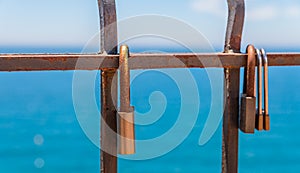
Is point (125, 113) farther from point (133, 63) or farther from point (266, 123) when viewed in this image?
point (266, 123)

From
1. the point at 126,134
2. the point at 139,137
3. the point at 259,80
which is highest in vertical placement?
the point at 259,80

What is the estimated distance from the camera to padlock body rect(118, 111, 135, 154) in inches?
37.2

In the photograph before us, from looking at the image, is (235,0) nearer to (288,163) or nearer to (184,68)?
(184,68)

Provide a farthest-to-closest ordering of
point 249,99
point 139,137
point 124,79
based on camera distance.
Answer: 1. point 139,137
2. point 249,99
3. point 124,79

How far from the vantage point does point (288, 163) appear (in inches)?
322

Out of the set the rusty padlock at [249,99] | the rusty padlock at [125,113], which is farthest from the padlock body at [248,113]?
the rusty padlock at [125,113]

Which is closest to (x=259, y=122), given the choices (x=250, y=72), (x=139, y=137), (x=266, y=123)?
(x=266, y=123)

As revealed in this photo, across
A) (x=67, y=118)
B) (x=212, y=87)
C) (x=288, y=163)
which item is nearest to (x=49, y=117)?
(x=67, y=118)

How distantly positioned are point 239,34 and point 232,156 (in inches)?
12.5

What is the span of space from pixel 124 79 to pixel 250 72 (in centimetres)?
33

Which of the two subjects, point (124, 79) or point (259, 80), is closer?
point (124, 79)

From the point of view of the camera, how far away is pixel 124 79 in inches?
36.6

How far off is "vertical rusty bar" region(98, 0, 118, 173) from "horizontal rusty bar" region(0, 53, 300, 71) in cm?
5

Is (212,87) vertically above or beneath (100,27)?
beneath
